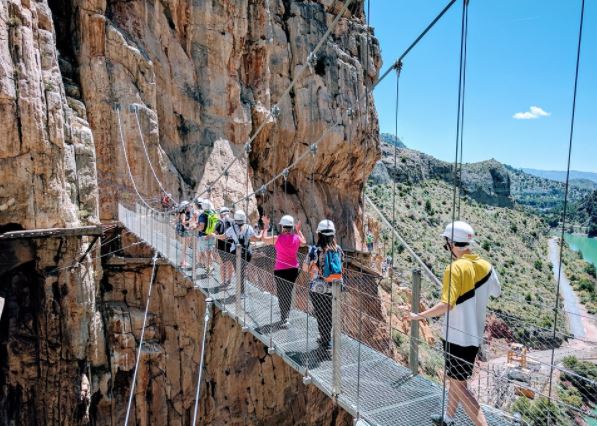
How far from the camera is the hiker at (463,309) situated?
218 centimetres

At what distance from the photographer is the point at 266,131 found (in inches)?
444

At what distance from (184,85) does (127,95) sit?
1680mm

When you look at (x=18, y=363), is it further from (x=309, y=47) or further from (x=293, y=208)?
(x=309, y=47)

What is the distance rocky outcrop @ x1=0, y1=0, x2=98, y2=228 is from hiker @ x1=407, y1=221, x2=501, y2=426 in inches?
235

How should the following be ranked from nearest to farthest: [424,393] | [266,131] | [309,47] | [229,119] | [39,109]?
[424,393]
[39,109]
[229,119]
[266,131]
[309,47]

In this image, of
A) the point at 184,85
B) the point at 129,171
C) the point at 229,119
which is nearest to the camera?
the point at 129,171

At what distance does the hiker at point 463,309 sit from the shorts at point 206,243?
3.49 metres

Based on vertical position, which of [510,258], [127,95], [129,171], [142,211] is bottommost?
[510,258]

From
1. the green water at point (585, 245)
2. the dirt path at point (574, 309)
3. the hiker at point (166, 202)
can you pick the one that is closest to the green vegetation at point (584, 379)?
the hiker at point (166, 202)

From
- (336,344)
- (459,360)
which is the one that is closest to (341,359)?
(336,344)

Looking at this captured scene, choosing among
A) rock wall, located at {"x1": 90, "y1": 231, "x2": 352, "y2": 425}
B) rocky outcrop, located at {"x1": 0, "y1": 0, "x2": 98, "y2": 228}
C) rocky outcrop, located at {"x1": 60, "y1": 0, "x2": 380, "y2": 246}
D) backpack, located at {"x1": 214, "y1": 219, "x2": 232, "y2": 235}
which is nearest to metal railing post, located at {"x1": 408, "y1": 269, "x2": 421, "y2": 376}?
backpack, located at {"x1": 214, "y1": 219, "x2": 232, "y2": 235}

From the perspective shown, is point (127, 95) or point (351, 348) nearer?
point (351, 348)

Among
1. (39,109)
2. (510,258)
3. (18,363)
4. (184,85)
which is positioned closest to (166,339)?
(18,363)

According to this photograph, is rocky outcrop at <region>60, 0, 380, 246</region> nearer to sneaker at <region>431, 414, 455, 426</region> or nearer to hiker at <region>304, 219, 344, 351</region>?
hiker at <region>304, 219, 344, 351</region>
